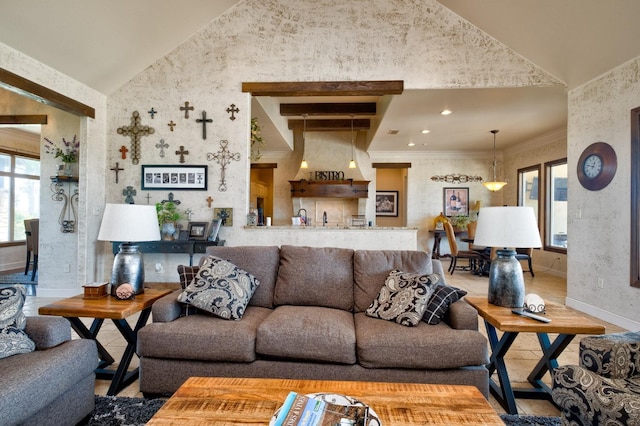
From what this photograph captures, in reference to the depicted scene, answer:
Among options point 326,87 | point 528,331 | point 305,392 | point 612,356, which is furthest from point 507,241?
point 326,87

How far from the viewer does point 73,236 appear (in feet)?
14.9

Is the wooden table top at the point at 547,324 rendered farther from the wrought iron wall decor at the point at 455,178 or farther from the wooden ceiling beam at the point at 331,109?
the wrought iron wall decor at the point at 455,178

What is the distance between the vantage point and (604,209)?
3.68 m

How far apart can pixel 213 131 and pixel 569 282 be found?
16.0 ft

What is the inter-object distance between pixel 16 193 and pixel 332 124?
253 inches

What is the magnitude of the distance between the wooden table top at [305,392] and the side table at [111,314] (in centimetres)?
94

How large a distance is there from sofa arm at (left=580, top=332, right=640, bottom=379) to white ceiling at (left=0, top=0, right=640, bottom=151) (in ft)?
9.59

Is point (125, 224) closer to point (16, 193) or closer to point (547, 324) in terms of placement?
point (547, 324)

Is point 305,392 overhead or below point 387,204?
below

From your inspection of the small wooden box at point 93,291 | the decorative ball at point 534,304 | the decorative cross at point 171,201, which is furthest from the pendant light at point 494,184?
the small wooden box at point 93,291

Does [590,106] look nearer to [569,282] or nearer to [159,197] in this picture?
[569,282]

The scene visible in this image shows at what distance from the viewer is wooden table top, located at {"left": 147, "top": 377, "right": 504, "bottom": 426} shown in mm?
1166

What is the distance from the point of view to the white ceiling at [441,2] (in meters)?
3.06

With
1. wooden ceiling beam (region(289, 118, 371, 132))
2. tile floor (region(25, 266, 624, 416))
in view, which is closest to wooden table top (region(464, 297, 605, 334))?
tile floor (region(25, 266, 624, 416))
